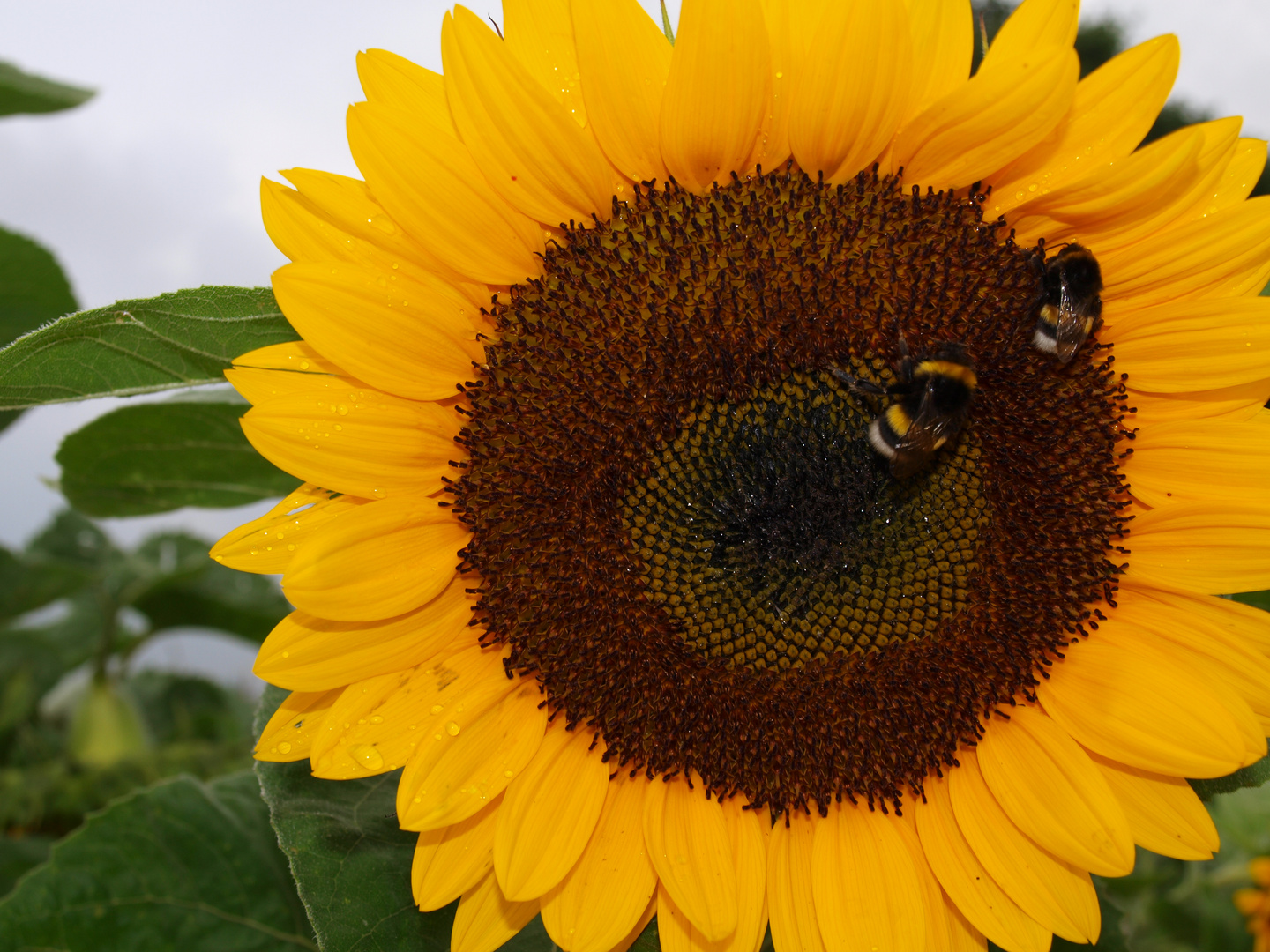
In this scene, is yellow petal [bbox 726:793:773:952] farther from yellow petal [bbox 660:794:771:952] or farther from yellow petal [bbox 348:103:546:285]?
yellow petal [bbox 348:103:546:285]

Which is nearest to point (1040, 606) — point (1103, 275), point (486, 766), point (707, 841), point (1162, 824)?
point (1162, 824)

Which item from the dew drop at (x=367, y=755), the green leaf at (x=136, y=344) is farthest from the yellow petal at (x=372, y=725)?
the green leaf at (x=136, y=344)

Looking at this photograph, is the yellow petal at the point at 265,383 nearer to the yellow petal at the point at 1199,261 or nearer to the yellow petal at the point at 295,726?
the yellow petal at the point at 295,726

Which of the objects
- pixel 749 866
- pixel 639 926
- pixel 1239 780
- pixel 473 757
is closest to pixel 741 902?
pixel 749 866

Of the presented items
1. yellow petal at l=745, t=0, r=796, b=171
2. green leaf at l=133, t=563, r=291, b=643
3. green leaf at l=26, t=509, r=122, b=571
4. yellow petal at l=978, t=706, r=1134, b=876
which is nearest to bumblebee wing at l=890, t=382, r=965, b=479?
yellow petal at l=745, t=0, r=796, b=171

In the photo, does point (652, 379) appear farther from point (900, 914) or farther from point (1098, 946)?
point (1098, 946)
